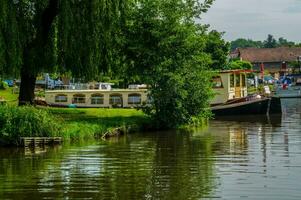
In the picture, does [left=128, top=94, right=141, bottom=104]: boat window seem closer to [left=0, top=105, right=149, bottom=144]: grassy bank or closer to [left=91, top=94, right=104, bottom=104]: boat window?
[left=91, top=94, right=104, bottom=104]: boat window

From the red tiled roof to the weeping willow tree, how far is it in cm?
11884

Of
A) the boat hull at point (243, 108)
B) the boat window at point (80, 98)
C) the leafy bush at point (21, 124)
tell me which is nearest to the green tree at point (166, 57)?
the leafy bush at point (21, 124)

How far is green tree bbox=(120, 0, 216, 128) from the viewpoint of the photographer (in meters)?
33.8

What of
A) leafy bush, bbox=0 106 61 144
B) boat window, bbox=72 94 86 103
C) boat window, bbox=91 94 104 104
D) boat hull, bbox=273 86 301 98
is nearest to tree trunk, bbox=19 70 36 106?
leafy bush, bbox=0 106 61 144

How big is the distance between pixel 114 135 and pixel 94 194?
15295 millimetres

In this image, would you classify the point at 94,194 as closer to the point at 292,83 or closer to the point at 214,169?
the point at 214,169

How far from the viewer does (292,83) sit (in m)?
108

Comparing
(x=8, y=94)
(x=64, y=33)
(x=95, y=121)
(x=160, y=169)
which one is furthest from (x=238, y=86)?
(x=160, y=169)

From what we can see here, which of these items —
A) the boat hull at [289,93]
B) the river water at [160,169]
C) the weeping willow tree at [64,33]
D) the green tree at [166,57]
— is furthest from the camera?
the boat hull at [289,93]

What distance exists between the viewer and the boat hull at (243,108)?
46.8 m

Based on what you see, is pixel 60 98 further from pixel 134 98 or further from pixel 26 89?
pixel 26 89

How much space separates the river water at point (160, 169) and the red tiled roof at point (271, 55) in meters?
120

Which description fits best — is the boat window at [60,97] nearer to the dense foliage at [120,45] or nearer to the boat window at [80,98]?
the boat window at [80,98]

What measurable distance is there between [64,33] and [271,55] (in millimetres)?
A: 123101
